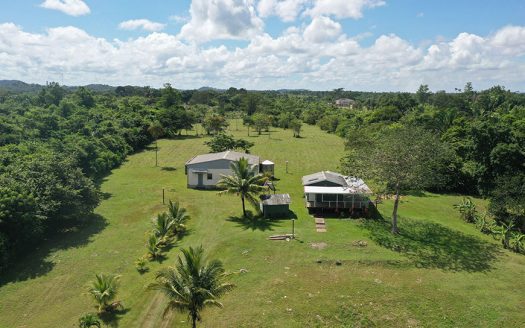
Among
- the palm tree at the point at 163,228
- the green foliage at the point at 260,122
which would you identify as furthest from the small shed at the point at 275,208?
the green foliage at the point at 260,122

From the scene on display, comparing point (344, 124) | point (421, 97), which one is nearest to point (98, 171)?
point (344, 124)

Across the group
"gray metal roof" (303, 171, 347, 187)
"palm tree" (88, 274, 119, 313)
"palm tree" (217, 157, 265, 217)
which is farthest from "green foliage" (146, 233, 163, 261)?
"gray metal roof" (303, 171, 347, 187)

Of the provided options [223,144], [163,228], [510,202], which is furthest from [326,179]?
[223,144]

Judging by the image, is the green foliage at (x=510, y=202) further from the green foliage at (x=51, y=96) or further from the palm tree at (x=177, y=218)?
the green foliage at (x=51, y=96)

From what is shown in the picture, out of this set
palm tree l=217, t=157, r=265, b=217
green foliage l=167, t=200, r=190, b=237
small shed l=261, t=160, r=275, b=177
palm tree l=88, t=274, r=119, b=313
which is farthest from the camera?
small shed l=261, t=160, r=275, b=177

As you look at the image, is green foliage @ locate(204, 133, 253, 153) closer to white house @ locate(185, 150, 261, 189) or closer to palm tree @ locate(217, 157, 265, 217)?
white house @ locate(185, 150, 261, 189)

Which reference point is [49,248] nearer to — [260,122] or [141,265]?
[141,265]
